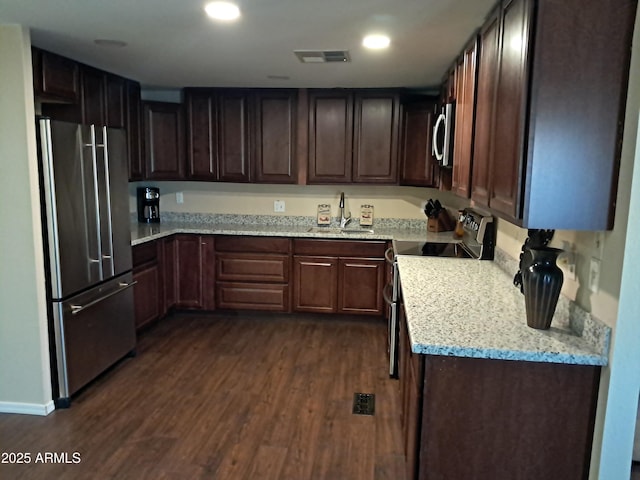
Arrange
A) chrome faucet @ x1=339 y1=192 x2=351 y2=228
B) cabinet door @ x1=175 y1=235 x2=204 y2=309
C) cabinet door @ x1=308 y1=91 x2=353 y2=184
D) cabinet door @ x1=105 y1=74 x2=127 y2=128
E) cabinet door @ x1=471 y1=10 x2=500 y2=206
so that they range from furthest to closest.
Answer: chrome faucet @ x1=339 y1=192 x2=351 y2=228 → cabinet door @ x1=175 y1=235 x2=204 y2=309 → cabinet door @ x1=308 y1=91 x2=353 y2=184 → cabinet door @ x1=105 y1=74 x2=127 y2=128 → cabinet door @ x1=471 y1=10 x2=500 y2=206

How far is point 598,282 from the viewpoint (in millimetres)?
1671

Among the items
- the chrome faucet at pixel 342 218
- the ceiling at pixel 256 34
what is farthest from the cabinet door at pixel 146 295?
the chrome faucet at pixel 342 218

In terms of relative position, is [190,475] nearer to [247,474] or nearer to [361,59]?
[247,474]

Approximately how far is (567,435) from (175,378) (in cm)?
249

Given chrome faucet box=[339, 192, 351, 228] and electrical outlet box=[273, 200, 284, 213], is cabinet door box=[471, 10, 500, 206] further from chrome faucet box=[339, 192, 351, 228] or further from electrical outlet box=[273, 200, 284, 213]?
electrical outlet box=[273, 200, 284, 213]

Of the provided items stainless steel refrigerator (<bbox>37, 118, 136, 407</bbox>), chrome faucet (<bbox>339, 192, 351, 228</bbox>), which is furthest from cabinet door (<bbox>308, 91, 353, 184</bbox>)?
stainless steel refrigerator (<bbox>37, 118, 136, 407</bbox>)

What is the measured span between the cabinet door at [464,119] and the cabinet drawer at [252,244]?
1869 mm

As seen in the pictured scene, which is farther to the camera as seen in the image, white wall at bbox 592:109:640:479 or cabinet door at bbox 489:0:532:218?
cabinet door at bbox 489:0:532:218

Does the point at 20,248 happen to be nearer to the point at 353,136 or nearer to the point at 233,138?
the point at 233,138

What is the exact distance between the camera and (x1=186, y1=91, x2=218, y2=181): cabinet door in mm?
4512

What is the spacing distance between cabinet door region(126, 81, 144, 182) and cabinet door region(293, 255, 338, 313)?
1.63 meters

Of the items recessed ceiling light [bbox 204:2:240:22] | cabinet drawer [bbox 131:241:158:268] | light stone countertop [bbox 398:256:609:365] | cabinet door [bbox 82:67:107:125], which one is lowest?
cabinet drawer [bbox 131:241:158:268]

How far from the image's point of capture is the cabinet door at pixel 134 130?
13.6 feet

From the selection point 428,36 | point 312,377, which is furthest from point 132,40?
point 312,377
